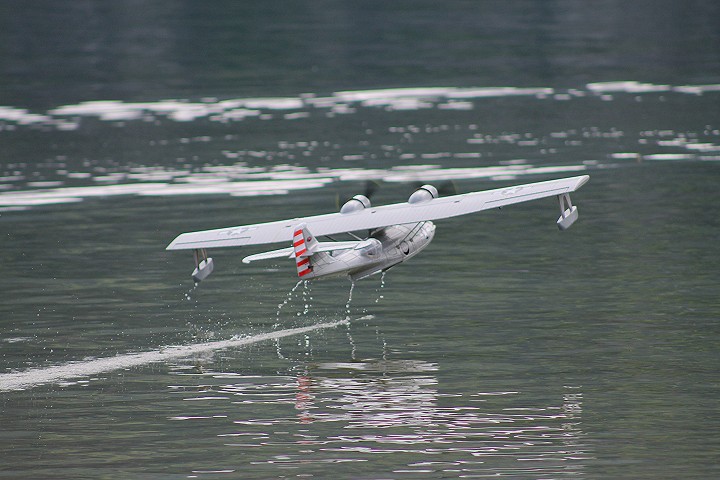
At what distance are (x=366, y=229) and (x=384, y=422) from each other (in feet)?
41.4

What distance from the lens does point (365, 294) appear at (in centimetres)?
5616

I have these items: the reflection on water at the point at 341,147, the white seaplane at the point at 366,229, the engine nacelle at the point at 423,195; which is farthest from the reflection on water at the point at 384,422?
the reflection on water at the point at 341,147

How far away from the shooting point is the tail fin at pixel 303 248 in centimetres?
4641

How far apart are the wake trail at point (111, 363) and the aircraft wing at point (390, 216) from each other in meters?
3.46

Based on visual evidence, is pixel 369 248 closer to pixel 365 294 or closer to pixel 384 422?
pixel 365 294

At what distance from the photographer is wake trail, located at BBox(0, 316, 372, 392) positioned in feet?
139

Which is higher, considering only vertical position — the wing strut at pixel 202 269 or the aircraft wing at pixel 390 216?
the aircraft wing at pixel 390 216

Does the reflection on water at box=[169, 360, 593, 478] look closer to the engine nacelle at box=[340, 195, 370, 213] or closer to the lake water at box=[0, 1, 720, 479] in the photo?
the lake water at box=[0, 1, 720, 479]

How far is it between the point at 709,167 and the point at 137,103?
5661 cm

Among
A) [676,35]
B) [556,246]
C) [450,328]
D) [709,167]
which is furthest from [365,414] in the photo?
[676,35]

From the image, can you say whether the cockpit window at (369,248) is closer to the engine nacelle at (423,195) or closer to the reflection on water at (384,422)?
the engine nacelle at (423,195)

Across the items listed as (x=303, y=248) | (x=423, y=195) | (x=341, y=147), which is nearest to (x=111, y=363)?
(x=303, y=248)

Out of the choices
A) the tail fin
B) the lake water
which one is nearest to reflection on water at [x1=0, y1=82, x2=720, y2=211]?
the lake water

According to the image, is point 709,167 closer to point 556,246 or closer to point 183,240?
point 556,246
